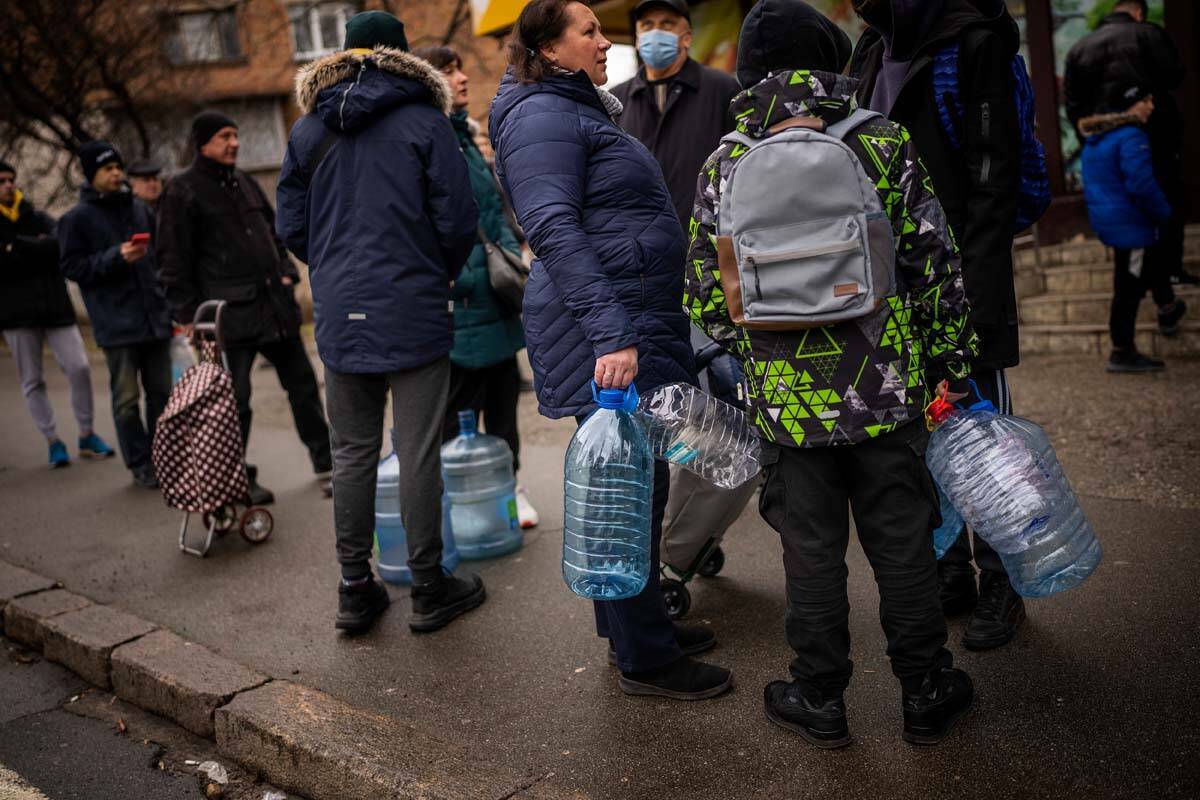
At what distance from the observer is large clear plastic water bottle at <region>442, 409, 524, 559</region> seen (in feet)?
16.6

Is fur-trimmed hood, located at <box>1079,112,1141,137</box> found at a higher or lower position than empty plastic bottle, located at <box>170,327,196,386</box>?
higher

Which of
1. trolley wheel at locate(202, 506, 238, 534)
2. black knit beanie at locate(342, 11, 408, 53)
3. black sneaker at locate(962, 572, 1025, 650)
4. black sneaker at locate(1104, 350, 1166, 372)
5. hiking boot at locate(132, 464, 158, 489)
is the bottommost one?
hiking boot at locate(132, 464, 158, 489)

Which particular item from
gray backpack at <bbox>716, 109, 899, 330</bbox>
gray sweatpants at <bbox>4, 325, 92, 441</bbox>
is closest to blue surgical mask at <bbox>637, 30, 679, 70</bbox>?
gray backpack at <bbox>716, 109, 899, 330</bbox>

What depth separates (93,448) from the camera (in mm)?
8422

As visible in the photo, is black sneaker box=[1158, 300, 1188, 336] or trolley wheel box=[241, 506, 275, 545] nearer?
trolley wheel box=[241, 506, 275, 545]

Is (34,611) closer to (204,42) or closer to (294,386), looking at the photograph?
(294,386)

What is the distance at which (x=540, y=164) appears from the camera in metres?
3.14

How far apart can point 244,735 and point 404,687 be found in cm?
53

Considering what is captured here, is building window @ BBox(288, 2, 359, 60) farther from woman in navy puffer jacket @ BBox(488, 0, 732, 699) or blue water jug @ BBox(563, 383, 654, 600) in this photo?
blue water jug @ BBox(563, 383, 654, 600)

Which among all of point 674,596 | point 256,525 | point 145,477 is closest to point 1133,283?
point 674,596

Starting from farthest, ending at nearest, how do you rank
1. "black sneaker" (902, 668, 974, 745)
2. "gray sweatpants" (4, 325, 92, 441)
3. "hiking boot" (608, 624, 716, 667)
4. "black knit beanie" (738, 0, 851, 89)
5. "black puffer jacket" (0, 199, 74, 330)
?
"gray sweatpants" (4, 325, 92, 441) → "black puffer jacket" (0, 199, 74, 330) → "hiking boot" (608, 624, 716, 667) → "black sneaker" (902, 668, 974, 745) → "black knit beanie" (738, 0, 851, 89)

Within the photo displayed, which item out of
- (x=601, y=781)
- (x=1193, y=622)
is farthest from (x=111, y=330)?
(x=1193, y=622)

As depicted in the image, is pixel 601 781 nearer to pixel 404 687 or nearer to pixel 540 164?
pixel 404 687

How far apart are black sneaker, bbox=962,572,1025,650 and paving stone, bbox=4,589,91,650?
12.1 feet
